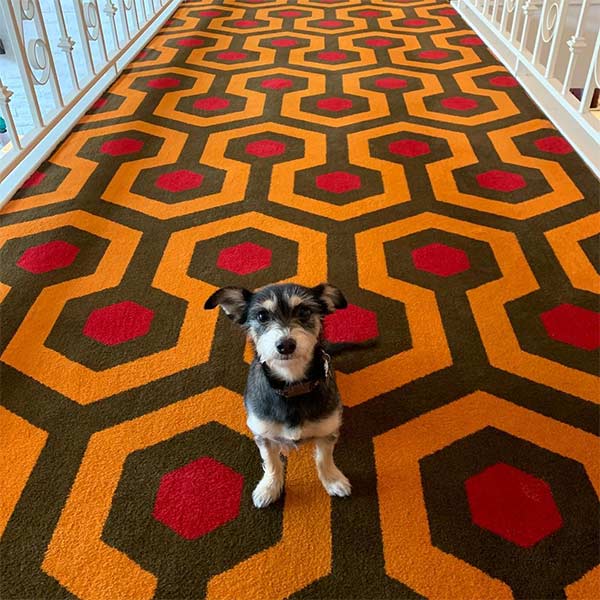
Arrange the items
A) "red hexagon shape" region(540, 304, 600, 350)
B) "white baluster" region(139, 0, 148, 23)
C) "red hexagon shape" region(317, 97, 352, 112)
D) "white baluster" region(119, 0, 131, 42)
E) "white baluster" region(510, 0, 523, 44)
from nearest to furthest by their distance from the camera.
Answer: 1. "red hexagon shape" region(540, 304, 600, 350)
2. "red hexagon shape" region(317, 97, 352, 112)
3. "white baluster" region(510, 0, 523, 44)
4. "white baluster" region(119, 0, 131, 42)
5. "white baluster" region(139, 0, 148, 23)

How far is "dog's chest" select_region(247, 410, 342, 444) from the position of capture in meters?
1.06

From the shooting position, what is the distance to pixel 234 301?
3.75 feet

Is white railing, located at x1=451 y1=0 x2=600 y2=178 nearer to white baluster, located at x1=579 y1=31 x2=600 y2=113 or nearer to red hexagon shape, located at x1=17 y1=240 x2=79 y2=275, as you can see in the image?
white baluster, located at x1=579 y1=31 x2=600 y2=113

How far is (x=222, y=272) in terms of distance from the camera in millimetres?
1785

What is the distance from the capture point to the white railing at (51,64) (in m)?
2.13

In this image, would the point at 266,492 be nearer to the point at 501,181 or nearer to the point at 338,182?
the point at 338,182

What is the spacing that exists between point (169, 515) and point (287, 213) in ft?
3.98


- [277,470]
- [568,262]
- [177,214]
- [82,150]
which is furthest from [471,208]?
[82,150]

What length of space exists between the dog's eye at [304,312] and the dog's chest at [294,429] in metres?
0.20

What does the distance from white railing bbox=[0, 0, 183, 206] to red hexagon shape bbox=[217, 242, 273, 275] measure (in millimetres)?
886

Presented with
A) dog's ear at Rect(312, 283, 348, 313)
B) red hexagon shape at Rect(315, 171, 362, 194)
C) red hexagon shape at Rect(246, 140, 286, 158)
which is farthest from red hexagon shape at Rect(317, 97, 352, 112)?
dog's ear at Rect(312, 283, 348, 313)

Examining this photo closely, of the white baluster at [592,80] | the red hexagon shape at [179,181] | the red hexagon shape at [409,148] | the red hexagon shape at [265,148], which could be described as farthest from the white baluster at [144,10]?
the white baluster at [592,80]

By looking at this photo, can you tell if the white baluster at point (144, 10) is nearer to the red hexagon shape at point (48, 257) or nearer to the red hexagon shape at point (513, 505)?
the red hexagon shape at point (48, 257)

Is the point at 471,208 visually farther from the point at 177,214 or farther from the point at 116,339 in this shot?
the point at 116,339
